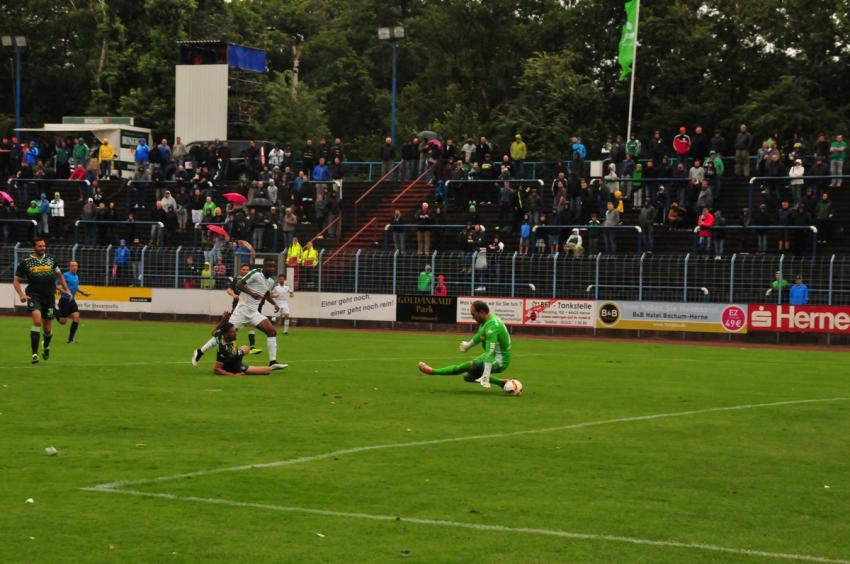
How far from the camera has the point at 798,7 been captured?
2464 inches

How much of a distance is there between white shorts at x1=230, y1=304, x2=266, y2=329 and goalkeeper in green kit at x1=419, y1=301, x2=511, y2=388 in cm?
413

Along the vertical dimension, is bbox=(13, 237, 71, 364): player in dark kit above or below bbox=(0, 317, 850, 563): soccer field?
above

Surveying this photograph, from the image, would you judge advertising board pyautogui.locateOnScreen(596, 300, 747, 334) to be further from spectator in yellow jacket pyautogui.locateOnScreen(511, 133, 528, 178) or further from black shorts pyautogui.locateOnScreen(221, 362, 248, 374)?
black shorts pyautogui.locateOnScreen(221, 362, 248, 374)

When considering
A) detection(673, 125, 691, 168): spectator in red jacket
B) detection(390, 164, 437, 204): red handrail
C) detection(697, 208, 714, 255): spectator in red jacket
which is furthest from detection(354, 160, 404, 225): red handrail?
detection(697, 208, 714, 255): spectator in red jacket

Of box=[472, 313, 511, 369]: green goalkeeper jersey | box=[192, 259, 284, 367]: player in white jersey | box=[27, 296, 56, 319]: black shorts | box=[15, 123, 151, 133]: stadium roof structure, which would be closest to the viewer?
box=[472, 313, 511, 369]: green goalkeeper jersey

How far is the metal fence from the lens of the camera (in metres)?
36.9

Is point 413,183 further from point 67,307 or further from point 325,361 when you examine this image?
point 325,361

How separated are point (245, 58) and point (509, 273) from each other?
3029 centimetres

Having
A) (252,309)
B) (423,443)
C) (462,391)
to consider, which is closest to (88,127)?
(252,309)

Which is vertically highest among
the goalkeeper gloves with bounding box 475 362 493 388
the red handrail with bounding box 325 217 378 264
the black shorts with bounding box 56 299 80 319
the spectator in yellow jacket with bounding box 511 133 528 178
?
the spectator in yellow jacket with bounding box 511 133 528 178

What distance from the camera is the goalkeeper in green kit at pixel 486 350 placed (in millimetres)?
20609

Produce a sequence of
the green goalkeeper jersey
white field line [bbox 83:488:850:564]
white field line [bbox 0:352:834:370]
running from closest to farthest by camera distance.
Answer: white field line [bbox 83:488:850:564] → the green goalkeeper jersey → white field line [bbox 0:352:834:370]

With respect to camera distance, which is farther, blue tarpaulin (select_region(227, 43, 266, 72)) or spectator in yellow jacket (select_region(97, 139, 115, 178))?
blue tarpaulin (select_region(227, 43, 266, 72))

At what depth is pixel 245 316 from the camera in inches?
947
